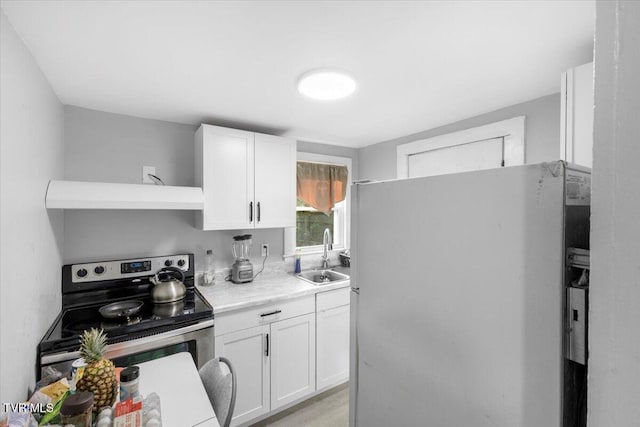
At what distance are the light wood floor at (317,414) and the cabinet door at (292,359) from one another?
0.12 meters

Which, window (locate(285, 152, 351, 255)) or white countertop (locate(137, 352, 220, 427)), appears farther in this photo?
window (locate(285, 152, 351, 255))

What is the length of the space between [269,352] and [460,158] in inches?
80.5

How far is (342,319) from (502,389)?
178cm

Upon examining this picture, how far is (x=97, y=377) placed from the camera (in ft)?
3.25

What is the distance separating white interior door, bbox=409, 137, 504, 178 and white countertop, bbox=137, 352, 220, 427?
2009 mm

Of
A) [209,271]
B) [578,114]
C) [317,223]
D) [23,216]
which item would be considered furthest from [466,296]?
[317,223]

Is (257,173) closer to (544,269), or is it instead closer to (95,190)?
(95,190)

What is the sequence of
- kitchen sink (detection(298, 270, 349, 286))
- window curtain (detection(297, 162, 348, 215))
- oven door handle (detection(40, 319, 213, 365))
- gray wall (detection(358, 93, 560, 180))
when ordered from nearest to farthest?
oven door handle (detection(40, 319, 213, 365)) < gray wall (detection(358, 93, 560, 180)) < kitchen sink (detection(298, 270, 349, 286)) < window curtain (detection(297, 162, 348, 215))

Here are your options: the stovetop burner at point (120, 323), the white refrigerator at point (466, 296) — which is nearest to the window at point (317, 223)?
the stovetop burner at point (120, 323)

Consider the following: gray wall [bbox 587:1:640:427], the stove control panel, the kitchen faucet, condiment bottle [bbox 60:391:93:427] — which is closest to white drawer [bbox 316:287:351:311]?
the kitchen faucet

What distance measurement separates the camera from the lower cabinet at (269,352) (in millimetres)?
1877

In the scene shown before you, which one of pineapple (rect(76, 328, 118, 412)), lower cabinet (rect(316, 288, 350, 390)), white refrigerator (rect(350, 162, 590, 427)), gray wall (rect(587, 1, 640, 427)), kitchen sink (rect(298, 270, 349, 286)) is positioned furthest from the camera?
kitchen sink (rect(298, 270, 349, 286))

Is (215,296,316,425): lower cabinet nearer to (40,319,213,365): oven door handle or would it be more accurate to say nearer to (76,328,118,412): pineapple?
(40,319,213,365): oven door handle

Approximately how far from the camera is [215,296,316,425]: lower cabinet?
6.16 feet
